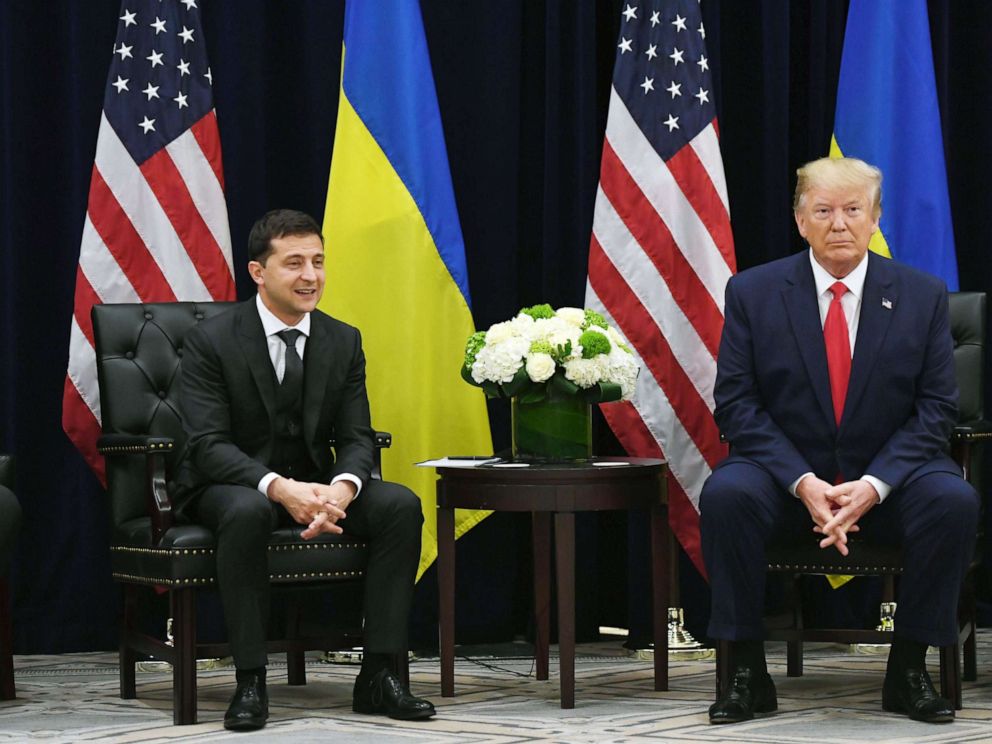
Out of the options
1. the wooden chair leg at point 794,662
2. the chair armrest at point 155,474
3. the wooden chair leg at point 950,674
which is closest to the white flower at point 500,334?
the chair armrest at point 155,474

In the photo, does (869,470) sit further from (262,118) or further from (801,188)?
(262,118)

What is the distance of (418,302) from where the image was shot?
4840mm

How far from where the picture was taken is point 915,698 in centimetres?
370

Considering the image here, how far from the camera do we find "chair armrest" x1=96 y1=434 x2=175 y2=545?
383 centimetres

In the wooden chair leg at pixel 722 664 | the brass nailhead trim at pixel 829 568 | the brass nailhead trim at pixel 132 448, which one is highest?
the brass nailhead trim at pixel 132 448

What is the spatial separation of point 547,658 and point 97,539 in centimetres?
152

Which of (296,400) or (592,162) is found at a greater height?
(592,162)

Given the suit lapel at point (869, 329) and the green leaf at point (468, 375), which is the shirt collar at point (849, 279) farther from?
the green leaf at point (468, 375)

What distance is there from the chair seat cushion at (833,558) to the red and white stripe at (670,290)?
999 millimetres

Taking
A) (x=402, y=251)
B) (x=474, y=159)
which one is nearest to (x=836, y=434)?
(x=402, y=251)

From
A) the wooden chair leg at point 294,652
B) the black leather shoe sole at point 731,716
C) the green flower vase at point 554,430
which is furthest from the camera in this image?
the wooden chair leg at point 294,652

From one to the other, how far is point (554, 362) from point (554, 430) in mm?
179

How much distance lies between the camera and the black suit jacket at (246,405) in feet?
13.0

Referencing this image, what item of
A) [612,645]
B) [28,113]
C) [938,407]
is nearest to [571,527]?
[938,407]
